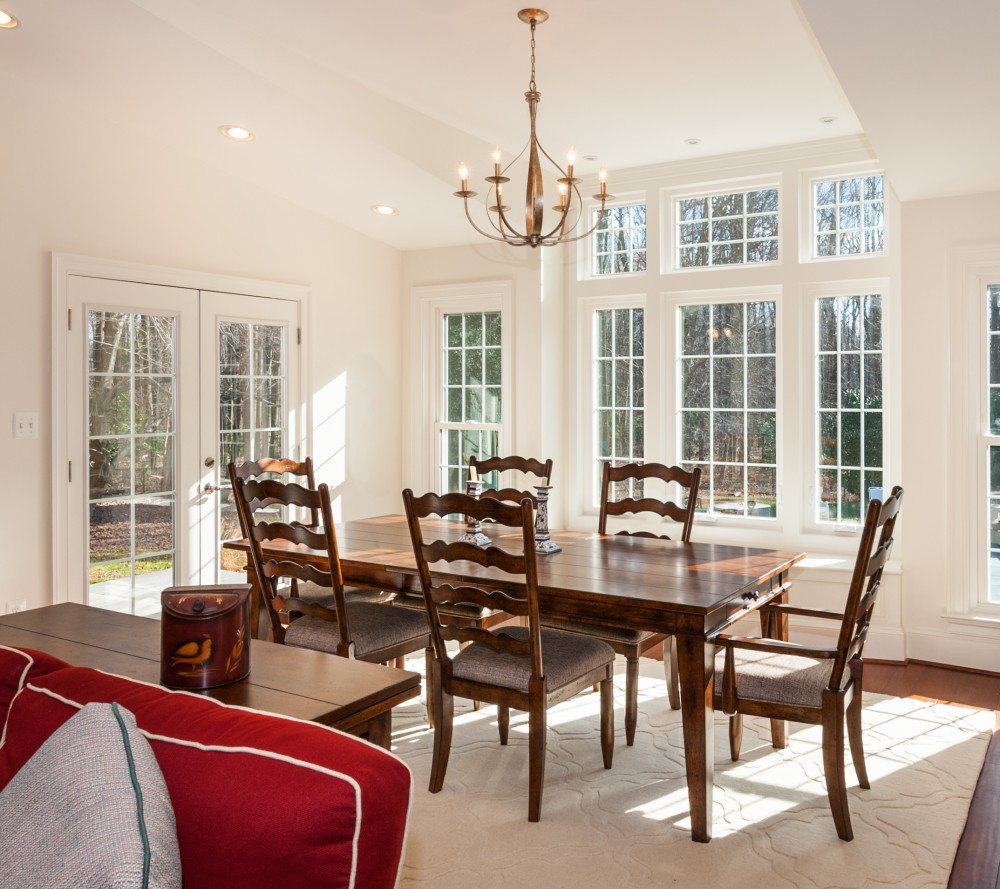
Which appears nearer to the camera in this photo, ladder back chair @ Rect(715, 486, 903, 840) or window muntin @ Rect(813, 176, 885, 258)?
ladder back chair @ Rect(715, 486, 903, 840)

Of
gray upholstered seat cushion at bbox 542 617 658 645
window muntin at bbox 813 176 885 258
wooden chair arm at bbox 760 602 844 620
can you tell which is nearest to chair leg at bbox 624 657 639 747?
gray upholstered seat cushion at bbox 542 617 658 645

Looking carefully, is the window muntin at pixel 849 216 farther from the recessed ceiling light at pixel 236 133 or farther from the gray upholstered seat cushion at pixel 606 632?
the recessed ceiling light at pixel 236 133

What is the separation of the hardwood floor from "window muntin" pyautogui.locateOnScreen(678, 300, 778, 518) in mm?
1150

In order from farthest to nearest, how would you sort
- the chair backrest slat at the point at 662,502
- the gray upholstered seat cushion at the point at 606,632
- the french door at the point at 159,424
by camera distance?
the french door at the point at 159,424 → the chair backrest slat at the point at 662,502 → the gray upholstered seat cushion at the point at 606,632

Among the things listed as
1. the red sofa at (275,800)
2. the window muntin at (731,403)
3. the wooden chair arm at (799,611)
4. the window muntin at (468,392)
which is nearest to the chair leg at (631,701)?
the wooden chair arm at (799,611)

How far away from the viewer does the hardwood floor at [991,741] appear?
254 cm

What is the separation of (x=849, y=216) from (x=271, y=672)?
166 inches

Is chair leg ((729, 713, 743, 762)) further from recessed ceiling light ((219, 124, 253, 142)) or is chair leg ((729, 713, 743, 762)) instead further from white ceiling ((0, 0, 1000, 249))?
recessed ceiling light ((219, 124, 253, 142))

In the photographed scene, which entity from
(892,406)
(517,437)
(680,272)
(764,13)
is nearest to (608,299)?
(680,272)

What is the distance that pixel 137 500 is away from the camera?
459cm

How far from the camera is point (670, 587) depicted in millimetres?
2871

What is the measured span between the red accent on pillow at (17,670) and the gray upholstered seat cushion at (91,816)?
0.36m

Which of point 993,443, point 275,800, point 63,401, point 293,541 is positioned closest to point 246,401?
point 63,401

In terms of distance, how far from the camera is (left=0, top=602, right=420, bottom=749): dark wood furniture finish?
1.58 m
